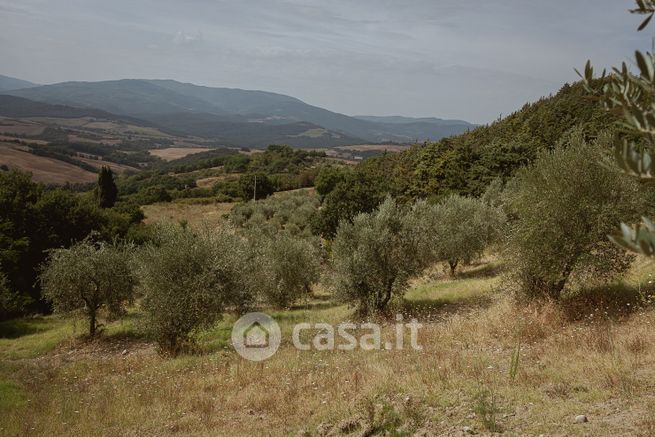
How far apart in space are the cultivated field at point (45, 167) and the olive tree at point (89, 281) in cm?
11724

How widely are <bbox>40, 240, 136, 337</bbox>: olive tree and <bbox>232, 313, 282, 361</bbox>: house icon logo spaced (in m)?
5.90

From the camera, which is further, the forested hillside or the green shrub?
the forested hillside

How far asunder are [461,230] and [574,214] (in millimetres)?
15126

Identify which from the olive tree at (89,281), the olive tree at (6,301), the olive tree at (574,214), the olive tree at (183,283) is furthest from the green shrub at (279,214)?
the olive tree at (574,214)

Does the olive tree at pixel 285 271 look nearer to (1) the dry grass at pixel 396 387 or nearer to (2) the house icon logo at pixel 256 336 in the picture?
(2) the house icon logo at pixel 256 336

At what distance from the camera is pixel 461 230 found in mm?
28734

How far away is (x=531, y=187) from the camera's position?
49.2 ft

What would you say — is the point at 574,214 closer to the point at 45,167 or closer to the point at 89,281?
the point at 89,281

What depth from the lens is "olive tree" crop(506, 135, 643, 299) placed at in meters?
13.4

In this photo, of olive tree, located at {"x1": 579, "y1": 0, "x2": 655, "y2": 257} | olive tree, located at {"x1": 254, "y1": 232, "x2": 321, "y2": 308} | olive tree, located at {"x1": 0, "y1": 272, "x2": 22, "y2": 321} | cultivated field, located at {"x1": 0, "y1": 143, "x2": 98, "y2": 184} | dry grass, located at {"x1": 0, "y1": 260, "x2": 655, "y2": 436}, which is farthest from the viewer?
cultivated field, located at {"x1": 0, "y1": 143, "x2": 98, "y2": 184}

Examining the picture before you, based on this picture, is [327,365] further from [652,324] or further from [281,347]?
[652,324]
